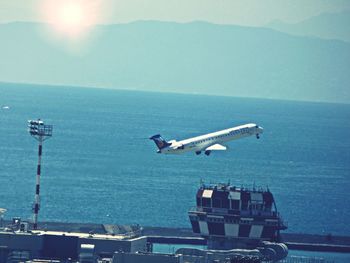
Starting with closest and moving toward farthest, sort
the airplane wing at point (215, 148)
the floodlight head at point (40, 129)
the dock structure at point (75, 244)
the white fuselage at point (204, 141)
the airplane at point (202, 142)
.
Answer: the dock structure at point (75, 244) → the floodlight head at point (40, 129) → the airplane at point (202, 142) → the white fuselage at point (204, 141) → the airplane wing at point (215, 148)

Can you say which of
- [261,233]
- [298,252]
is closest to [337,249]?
[298,252]

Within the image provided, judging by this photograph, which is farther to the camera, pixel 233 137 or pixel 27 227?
pixel 233 137

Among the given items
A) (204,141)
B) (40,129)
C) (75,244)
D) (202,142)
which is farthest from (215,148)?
(75,244)

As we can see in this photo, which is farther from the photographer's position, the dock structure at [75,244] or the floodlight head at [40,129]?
the floodlight head at [40,129]

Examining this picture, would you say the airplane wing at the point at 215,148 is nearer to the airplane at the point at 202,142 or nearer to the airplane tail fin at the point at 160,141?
the airplane at the point at 202,142

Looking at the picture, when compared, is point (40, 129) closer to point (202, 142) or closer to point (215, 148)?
point (202, 142)

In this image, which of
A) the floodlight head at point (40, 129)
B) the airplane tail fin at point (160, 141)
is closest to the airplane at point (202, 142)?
the airplane tail fin at point (160, 141)

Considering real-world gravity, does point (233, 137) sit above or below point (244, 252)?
above

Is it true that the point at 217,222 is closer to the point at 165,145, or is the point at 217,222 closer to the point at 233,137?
the point at 165,145
